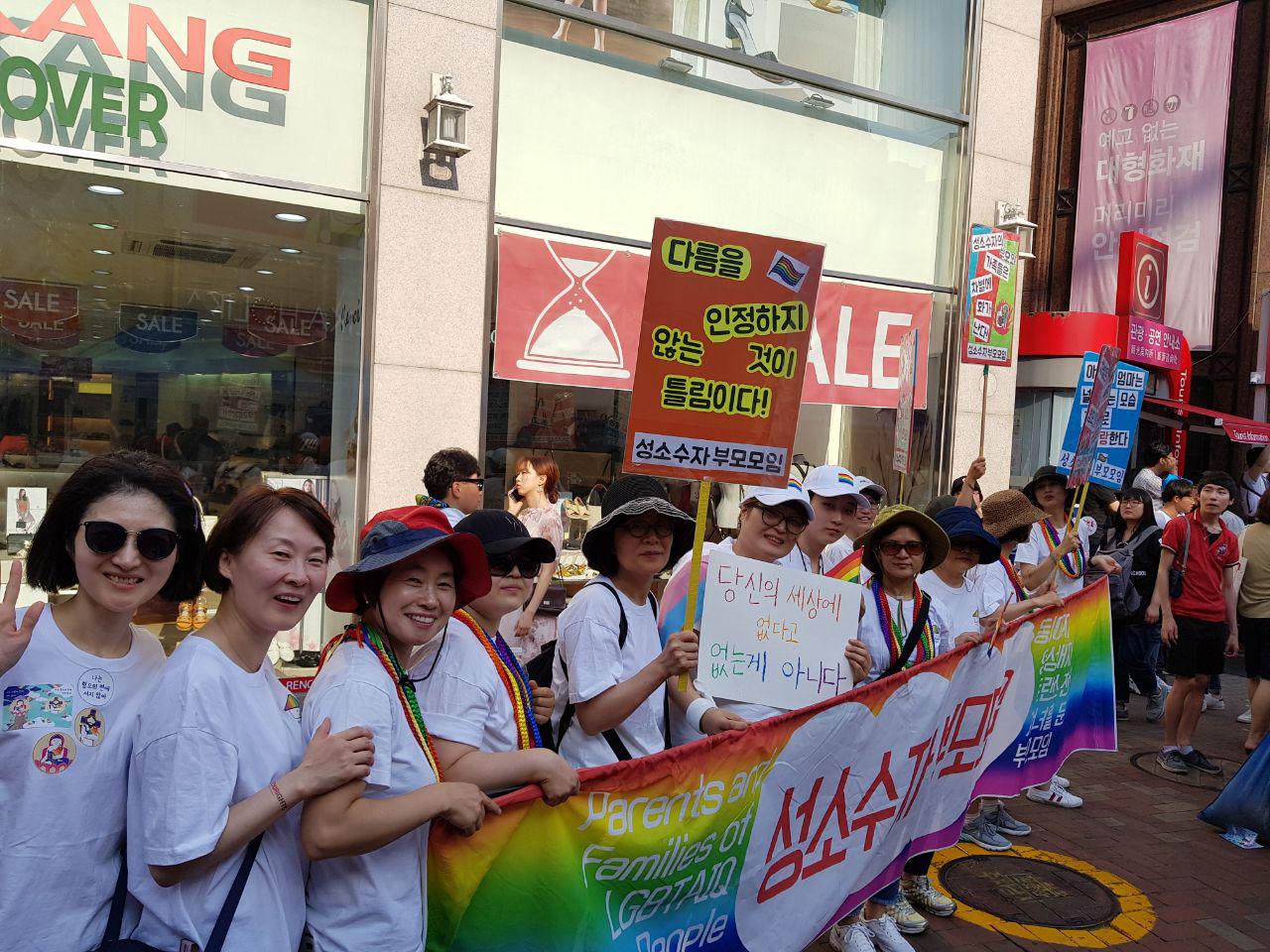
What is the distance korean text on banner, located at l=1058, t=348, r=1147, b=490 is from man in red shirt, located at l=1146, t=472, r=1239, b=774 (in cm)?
152

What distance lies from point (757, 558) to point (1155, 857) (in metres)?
3.29

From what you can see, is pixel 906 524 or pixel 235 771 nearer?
pixel 235 771

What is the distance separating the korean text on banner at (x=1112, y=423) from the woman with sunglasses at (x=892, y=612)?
2176 mm

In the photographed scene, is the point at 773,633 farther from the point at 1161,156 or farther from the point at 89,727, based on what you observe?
the point at 1161,156

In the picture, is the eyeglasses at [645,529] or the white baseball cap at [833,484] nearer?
the eyeglasses at [645,529]

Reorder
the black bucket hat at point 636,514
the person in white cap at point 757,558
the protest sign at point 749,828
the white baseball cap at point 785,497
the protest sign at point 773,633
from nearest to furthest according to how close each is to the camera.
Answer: the protest sign at point 749,828
the black bucket hat at point 636,514
the protest sign at point 773,633
the person in white cap at point 757,558
the white baseball cap at point 785,497

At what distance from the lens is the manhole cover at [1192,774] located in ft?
21.5

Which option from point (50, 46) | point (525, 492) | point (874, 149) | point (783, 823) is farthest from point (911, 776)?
point (874, 149)

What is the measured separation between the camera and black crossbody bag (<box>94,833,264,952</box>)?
74.3 inches

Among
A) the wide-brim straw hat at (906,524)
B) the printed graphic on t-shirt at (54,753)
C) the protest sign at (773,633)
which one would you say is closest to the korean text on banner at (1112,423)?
the wide-brim straw hat at (906,524)

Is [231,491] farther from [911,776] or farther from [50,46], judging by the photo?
[911,776]

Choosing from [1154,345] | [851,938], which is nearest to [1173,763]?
[851,938]

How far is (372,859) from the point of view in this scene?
82.0 inches

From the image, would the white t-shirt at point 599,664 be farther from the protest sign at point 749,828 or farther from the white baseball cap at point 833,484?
the white baseball cap at point 833,484
